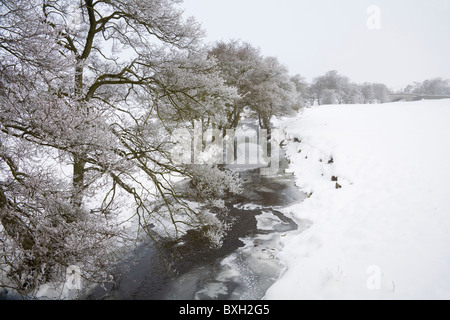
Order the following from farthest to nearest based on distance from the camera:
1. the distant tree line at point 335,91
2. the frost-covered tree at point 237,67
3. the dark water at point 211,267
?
the distant tree line at point 335,91
the frost-covered tree at point 237,67
the dark water at point 211,267

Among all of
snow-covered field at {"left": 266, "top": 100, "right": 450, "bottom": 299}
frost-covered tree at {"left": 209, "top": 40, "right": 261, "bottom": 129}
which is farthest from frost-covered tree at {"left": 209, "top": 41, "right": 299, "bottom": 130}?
snow-covered field at {"left": 266, "top": 100, "right": 450, "bottom": 299}

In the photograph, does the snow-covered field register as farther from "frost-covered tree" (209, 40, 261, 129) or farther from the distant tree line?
the distant tree line

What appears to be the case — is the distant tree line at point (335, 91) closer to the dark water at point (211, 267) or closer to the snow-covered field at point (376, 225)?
the snow-covered field at point (376, 225)

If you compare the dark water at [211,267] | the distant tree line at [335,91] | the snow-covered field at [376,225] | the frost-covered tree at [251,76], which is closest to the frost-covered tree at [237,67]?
the frost-covered tree at [251,76]

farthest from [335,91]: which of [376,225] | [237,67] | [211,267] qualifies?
[211,267]

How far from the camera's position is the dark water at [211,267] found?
19.4 feet

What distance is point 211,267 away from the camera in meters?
6.96

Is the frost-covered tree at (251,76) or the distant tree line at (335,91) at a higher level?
the distant tree line at (335,91)

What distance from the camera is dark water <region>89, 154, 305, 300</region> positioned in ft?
19.4

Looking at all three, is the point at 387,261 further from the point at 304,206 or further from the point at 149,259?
the point at 149,259

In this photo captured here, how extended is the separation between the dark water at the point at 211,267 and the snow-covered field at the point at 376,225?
633 mm

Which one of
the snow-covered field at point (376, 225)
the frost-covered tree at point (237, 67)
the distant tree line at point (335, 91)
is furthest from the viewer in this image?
the distant tree line at point (335, 91)

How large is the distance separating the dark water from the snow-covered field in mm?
633
